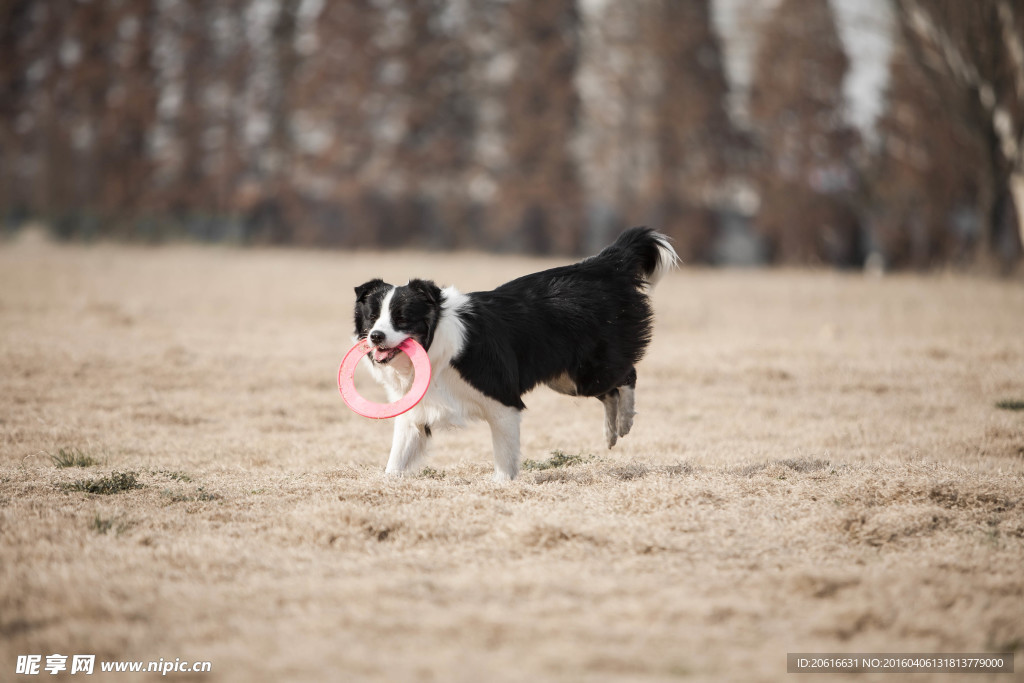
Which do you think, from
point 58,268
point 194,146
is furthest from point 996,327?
point 194,146

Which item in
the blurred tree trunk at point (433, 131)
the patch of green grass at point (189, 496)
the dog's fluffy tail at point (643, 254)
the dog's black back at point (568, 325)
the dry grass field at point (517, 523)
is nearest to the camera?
the dry grass field at point (517, 523)

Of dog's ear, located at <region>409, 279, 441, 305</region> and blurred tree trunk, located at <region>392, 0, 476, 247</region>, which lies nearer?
dog's ear, located at <region>409, 279, 441, 305</region>

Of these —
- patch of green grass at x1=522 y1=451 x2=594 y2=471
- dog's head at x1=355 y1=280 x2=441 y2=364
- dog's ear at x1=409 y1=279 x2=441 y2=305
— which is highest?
dog's ear at x1=409 y1=279 x2=441 y2=305

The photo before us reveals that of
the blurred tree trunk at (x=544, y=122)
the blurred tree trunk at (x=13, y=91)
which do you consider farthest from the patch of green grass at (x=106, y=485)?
the blurred tree trunk at (x=13, y=91)

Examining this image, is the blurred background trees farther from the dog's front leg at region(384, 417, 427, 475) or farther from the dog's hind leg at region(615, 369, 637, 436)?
the dog's front leg at region(384, 417, 427, 475)

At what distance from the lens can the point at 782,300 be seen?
1571 cm

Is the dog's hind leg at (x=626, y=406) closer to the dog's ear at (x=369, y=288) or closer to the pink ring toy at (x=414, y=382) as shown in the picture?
the pink ring toy at (x=414, y=382)

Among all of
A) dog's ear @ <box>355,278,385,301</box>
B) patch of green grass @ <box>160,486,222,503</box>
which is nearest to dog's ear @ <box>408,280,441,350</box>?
dog's ear @ <box>355,278,385,301</box>

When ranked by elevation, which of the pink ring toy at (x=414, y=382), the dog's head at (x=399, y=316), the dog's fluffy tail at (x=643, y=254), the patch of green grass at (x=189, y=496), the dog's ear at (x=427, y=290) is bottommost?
the patch of green grass at (x=189, y=496)

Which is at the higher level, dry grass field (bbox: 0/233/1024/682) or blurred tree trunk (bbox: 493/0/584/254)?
blurred tree trunk (bbox: 493/0/584/254)

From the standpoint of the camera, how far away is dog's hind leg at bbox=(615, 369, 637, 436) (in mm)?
6578

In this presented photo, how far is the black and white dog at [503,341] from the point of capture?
213 inches

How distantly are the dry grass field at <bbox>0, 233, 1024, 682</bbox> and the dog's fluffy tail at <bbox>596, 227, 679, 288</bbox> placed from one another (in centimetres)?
125

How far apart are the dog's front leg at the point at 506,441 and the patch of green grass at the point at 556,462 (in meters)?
0.43
